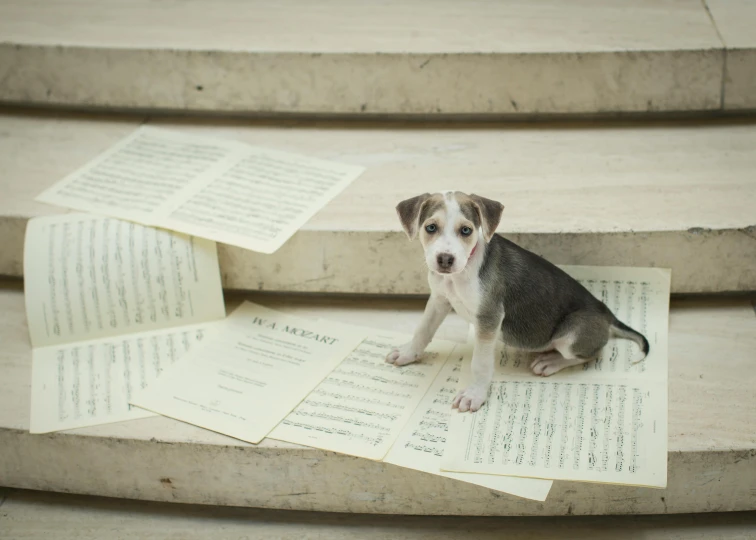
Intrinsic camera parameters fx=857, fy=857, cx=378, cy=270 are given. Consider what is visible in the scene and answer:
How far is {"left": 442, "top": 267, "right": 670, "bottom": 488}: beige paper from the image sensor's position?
1902 mm

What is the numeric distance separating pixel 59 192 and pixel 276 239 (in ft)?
2.38

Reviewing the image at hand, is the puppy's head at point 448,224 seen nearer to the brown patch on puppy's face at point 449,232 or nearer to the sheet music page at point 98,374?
the brown patch on puppy's face at point 449,232

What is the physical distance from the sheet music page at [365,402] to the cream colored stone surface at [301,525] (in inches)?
10.5

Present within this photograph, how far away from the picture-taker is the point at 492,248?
6.70ft

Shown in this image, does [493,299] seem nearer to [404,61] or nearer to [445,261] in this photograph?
[445,261]

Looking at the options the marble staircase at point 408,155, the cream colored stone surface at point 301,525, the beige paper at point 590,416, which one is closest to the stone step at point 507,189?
the marble staircase at point 408,155

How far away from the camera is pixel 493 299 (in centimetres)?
202

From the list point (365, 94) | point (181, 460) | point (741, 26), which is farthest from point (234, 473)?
point (741, 26)

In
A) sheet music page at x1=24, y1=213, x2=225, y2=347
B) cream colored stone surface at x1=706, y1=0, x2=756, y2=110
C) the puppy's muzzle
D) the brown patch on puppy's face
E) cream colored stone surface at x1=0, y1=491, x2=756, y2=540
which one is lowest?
cream colored stone surface at x1=0, y1=491, x2=756, y2=540

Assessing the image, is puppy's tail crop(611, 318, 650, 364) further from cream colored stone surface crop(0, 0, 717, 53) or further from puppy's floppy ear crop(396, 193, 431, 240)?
cream colored stone surface crop(0, 0, 717, 53)

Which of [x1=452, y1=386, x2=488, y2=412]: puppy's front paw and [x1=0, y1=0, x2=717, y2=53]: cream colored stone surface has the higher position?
[x1=0, y1=0, x2=717, y2=53]: cream colored stone surface

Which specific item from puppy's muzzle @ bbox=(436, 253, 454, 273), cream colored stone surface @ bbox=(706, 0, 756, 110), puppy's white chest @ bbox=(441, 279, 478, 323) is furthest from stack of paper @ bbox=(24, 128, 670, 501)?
cream colored stone surface @ bbox=(706, 0, 756, 110)

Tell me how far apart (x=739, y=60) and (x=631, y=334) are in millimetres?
1034

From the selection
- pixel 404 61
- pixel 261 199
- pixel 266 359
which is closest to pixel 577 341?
pixel 266 359
